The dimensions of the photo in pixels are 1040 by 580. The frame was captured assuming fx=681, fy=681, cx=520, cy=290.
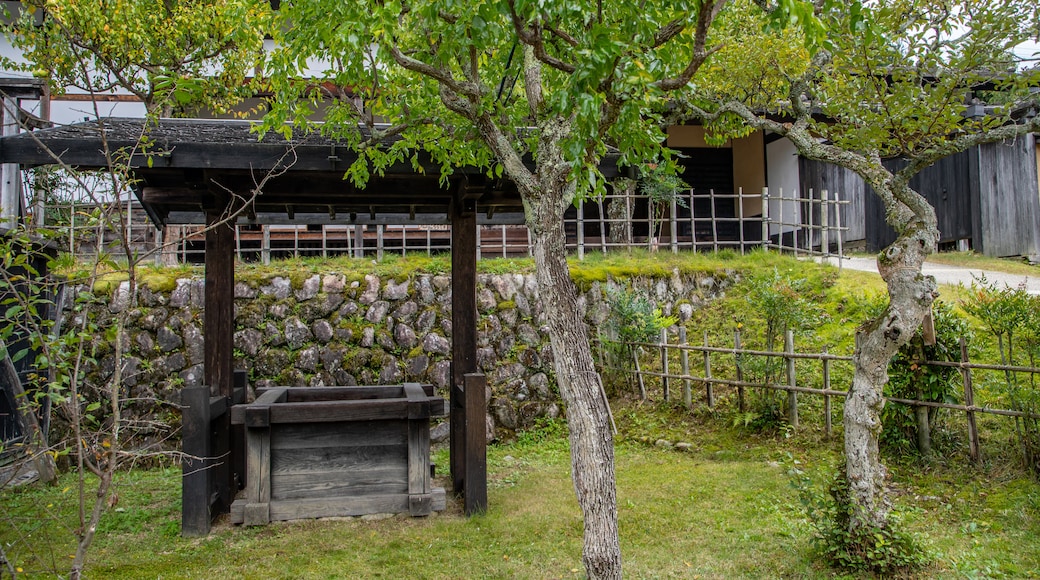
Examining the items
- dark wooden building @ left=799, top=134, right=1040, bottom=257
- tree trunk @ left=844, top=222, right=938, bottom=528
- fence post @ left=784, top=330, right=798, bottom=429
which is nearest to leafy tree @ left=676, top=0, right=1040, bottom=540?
tree trunk @ left=844, top=222, right=938, bottom=528

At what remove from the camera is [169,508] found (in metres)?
6.75

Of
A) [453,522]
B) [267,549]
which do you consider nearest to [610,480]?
[453,522]

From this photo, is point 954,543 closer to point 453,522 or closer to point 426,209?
point 453,522

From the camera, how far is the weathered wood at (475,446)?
20.4 feet

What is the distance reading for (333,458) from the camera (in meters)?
6.24

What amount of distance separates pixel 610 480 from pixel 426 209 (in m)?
4.90

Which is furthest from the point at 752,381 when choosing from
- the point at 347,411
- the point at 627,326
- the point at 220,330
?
the point at 220,330

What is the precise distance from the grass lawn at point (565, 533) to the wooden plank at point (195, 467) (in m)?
0.17

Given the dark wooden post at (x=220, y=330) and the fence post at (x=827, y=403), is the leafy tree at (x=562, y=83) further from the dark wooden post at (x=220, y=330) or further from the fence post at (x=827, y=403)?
the fence post at (x=827, y=403)

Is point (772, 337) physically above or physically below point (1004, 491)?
above

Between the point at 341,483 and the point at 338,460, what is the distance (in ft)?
0.69

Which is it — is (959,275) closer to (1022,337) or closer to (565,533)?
(1022,337)

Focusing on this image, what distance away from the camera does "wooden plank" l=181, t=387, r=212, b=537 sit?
231 inches

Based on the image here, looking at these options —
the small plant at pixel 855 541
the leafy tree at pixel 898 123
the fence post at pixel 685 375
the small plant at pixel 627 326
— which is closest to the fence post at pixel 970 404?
the leafy tree at pixel 898 123
